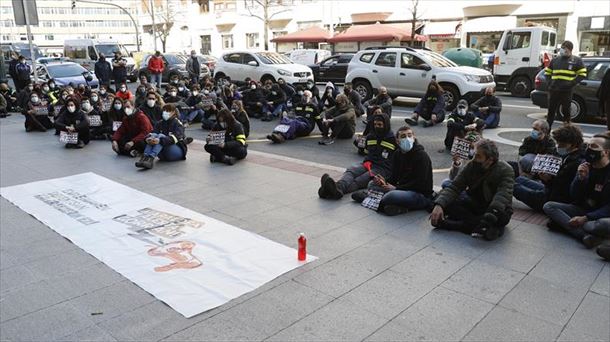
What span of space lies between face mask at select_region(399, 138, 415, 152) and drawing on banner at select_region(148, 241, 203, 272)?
2.67 meters

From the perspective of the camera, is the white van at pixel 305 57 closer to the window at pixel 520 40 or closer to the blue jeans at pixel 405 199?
the window at pixel 520 40

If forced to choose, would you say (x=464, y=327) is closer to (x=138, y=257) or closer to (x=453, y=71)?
(x=138, y=257)

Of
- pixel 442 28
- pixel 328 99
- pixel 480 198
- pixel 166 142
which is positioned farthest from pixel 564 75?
pixel 442 28

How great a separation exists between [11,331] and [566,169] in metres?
5.48

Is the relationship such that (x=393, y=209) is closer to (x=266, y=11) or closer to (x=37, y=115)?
(x=37, y=115)

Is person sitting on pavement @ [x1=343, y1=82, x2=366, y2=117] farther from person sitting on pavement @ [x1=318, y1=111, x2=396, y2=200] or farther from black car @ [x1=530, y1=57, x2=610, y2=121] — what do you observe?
person sitting on pavement @ [x1=318, y1=111, x2=396, y2=200]

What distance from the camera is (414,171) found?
615 cm

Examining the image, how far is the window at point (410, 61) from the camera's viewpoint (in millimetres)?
15609

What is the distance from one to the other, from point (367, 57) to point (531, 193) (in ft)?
38.1

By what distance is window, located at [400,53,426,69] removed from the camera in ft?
51.2

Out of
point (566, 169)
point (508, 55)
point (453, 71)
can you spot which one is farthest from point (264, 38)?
point (566, 169)

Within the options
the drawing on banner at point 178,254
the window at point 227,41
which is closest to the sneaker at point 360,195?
the drawing on banner at point 178,254

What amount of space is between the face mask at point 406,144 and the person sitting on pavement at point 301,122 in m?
5.34

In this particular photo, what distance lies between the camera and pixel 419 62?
15.6m
